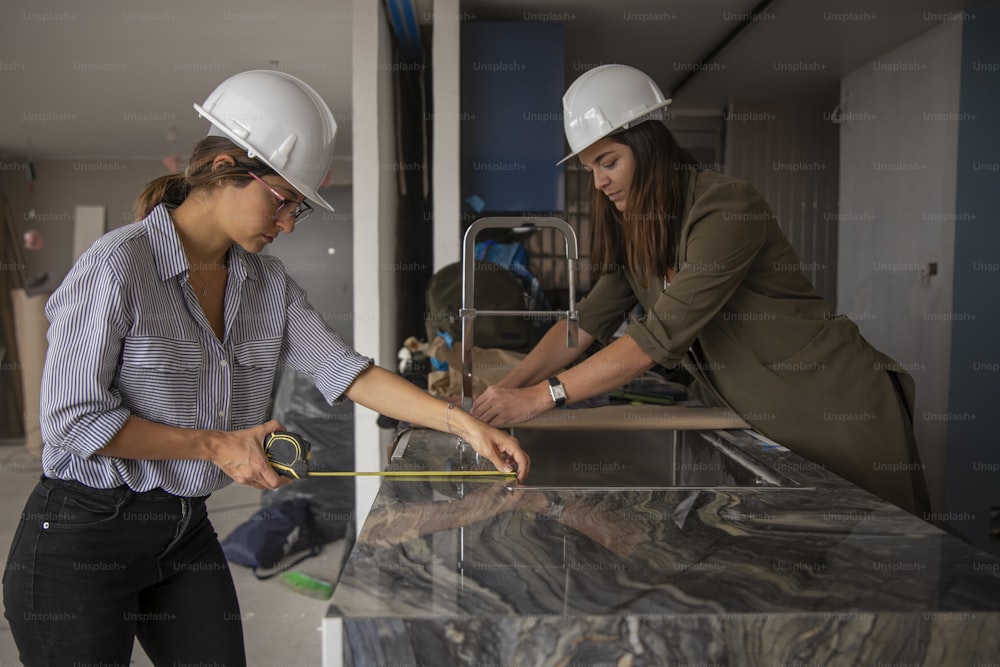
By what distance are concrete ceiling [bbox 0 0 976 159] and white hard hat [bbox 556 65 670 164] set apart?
2.60 meters

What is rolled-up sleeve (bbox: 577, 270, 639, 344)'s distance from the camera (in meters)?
2.48

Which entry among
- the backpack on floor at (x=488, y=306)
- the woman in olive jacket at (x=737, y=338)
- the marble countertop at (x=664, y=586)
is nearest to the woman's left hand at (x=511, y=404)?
the woman in olive jacket at (x=737, y=338)

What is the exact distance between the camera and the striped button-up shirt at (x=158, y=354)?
4.25ft

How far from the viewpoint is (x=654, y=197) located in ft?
6.75

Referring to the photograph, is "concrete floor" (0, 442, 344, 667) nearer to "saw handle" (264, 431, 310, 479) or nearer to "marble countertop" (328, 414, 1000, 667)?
"saw handle" (264, 431, 310, 479)

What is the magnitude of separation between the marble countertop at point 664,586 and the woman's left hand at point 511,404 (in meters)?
0.58

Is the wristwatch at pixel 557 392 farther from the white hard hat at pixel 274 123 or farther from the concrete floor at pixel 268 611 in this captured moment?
the concrete floor at pixel 268 611

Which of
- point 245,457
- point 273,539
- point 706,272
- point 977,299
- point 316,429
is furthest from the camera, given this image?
point 316,429

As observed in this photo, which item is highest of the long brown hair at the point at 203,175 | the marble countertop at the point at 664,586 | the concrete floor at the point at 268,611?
the long brown hair at the point at 203,175

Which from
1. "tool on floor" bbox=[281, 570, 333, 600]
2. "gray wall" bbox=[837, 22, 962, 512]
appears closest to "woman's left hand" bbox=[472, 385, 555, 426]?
"tool on floor" bbox=[281, 570, 333, 600]

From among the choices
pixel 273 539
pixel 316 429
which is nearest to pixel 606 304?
pixel 273 539

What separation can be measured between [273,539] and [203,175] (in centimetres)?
316

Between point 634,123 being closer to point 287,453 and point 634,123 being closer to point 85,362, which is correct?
point 287,453

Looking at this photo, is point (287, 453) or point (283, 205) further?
point (283, 205)
